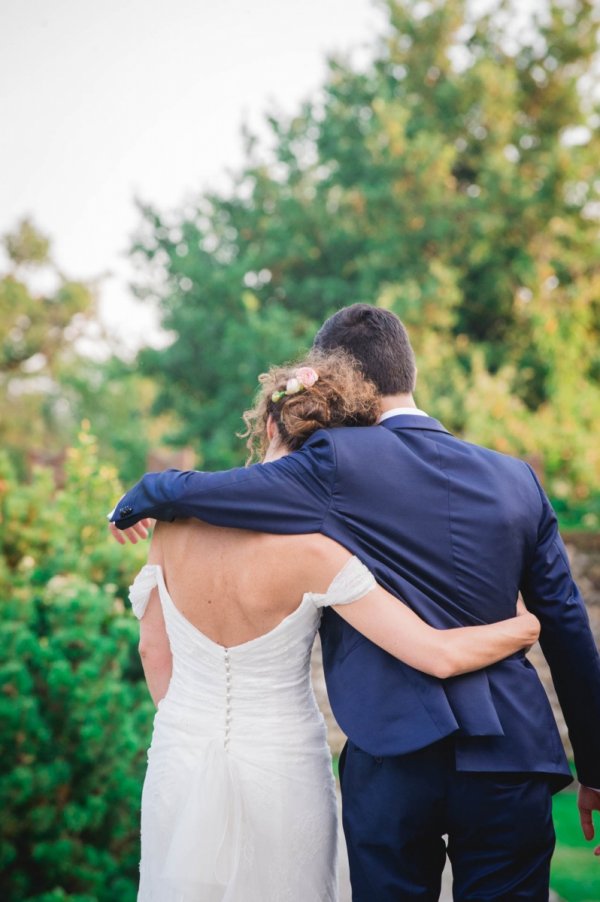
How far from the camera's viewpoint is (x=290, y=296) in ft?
51.5

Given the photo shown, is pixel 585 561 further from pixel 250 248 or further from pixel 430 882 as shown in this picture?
pixel 250 248

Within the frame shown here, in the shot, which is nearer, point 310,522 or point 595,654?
point 310,522

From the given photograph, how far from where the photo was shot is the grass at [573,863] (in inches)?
172

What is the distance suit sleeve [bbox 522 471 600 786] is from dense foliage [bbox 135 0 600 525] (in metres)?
11.1

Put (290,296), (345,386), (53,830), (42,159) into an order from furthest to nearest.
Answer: (42,159) → (290,296) → (53,830) → (345,386)

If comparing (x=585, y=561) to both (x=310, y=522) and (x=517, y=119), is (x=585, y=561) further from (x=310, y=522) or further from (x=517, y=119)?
(x=517, y=119)

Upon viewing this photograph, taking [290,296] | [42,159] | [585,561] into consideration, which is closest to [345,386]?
[585,561]

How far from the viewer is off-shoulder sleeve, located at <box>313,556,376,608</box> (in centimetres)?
214

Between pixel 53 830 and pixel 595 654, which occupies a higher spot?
pixel 595 654

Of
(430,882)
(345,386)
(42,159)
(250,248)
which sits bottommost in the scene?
(430,882)

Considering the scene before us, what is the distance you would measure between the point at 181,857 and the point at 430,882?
634 mm

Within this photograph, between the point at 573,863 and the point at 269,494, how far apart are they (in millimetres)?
3856

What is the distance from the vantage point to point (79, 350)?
130 feet

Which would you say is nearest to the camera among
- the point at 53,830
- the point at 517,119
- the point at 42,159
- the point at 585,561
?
the point at 53,830
